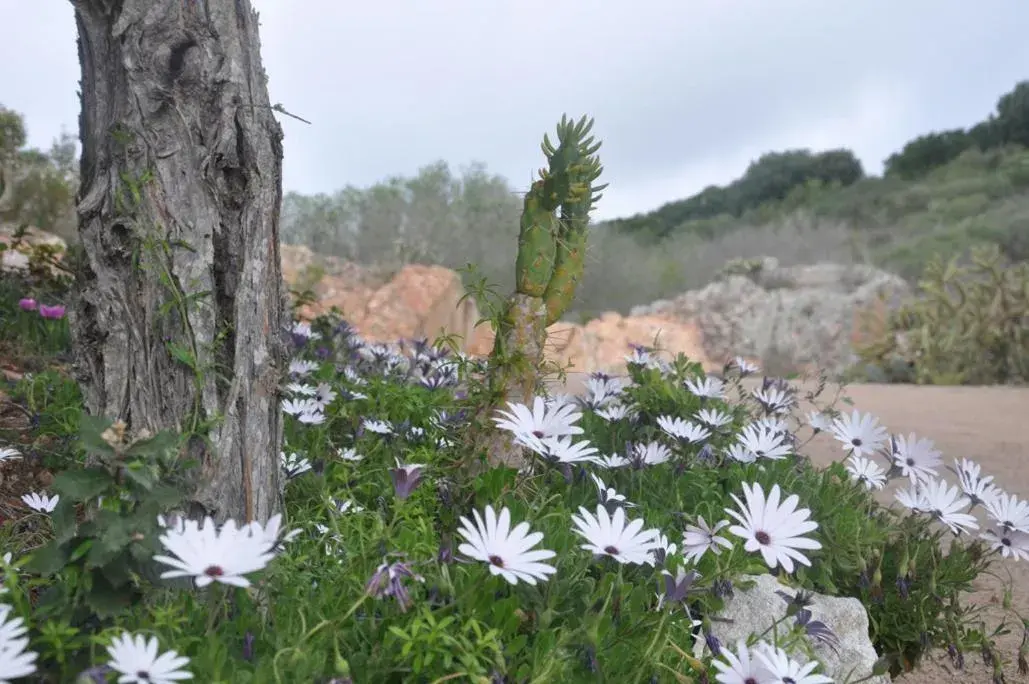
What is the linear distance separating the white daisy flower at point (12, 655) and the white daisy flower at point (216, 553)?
0.61ft

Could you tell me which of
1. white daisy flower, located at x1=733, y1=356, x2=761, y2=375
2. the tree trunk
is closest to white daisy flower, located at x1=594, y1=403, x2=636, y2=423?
white daisy flower, located at x1=733, y1=356, x2=761, y2=375

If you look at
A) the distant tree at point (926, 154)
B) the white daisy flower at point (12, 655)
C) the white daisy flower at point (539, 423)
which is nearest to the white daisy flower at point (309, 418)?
the white daisy flower at point (539, 423)

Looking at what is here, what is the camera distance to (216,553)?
1106 millimetres

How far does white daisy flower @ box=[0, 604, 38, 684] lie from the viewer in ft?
3.38

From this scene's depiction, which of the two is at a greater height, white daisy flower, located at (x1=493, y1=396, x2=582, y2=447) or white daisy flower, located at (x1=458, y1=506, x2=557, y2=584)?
white daisy flower, located at (x1=493, y1=396, x2=582, y2=447)

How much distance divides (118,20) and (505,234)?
1182 cm

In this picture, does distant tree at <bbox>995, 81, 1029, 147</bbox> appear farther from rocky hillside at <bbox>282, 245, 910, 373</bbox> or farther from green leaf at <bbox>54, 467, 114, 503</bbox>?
green leaf at <bbox>54, 467, 114, 503</bbox>

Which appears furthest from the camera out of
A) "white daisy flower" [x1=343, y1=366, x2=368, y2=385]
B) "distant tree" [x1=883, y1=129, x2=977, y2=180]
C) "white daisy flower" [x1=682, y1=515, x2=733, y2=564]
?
"distant tree" [x1=883, y1=129, x2=977, y2=180]

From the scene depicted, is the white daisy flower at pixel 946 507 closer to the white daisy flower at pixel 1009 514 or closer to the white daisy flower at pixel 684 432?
the white daisy flower at pixel 1009 514

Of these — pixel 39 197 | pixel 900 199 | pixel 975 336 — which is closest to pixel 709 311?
pixel 975 336

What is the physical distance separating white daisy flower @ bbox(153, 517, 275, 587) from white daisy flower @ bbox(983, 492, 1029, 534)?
1.79 m

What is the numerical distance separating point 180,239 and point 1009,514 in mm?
2032

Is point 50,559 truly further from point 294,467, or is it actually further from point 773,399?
point 773,399

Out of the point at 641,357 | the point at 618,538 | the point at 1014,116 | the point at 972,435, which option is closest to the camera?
the point at 618,538
